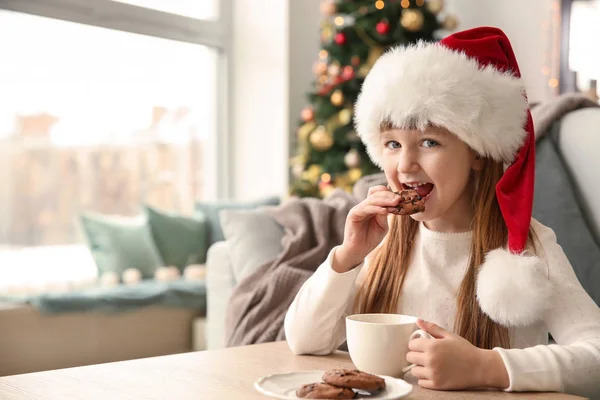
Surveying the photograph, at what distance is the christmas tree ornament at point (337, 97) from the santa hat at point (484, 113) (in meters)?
2.88

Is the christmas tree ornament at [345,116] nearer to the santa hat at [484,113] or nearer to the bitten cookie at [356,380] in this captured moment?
the santa hat at [484,113]

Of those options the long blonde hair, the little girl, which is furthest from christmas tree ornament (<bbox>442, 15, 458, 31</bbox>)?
the long blonde hair

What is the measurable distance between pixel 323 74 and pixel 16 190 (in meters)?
1.90

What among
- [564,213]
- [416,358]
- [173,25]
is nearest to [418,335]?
[416,358]

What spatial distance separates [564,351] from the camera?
1076mm

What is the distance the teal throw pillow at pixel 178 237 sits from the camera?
419cm

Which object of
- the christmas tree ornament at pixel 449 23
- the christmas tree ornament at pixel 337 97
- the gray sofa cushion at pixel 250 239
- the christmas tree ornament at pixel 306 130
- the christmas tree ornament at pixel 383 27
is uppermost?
the christmas tree ornament at pixel 449 23

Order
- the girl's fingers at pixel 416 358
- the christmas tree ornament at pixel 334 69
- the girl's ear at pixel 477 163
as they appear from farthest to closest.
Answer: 1. the christmas tree ornament at pixel 334 69
2. the girl's ear at pixel 477 163
3. the girl's fingers at pixel 416 358

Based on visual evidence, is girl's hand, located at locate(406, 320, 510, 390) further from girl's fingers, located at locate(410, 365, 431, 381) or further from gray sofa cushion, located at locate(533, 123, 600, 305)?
gray sofa cushion, located at locate(533, 123, 600, 305)

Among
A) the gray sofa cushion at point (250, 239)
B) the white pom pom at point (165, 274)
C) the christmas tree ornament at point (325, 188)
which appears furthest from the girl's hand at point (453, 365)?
the christmas tree ornament at point (325, 188)

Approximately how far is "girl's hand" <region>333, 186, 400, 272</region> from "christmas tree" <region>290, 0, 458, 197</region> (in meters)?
2.98

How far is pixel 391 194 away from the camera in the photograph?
1.23 meters

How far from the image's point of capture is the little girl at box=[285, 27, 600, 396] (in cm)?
122

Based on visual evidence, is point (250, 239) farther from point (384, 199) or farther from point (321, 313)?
point (384, 199)
